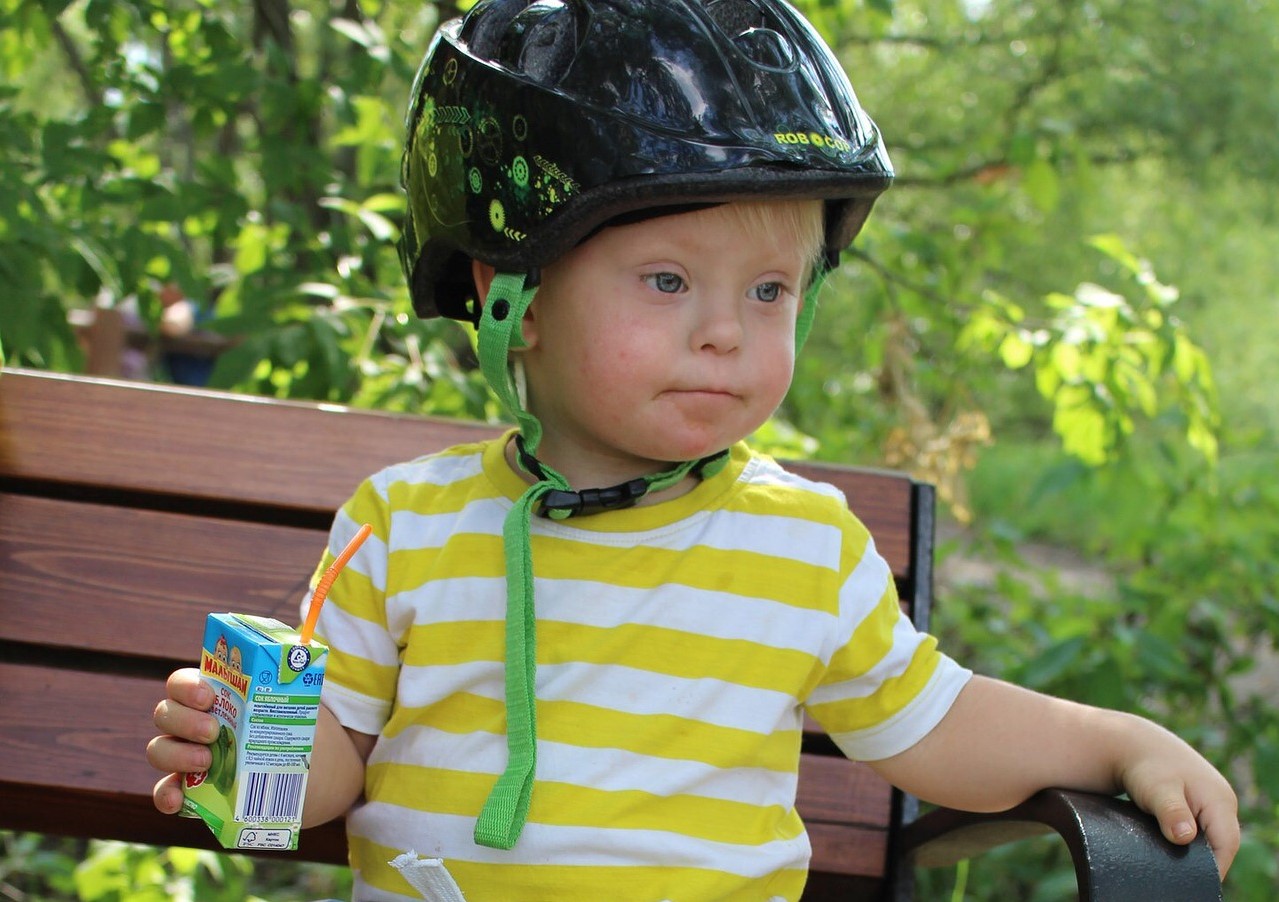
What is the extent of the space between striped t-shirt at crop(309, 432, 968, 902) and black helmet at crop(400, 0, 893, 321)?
37 centimetres

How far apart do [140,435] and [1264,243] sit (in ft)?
27.5

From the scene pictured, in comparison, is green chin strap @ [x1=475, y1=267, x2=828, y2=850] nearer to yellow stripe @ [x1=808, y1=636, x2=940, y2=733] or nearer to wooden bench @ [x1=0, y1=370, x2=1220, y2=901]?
yellow stripe @ [x1=808, y1=636, x2=940, y2=733]

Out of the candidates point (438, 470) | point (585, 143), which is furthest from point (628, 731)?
point (585, 143)

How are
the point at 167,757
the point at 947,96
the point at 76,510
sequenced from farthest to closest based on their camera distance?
the point at 947,96
the point at 76,510
the point at 167,757

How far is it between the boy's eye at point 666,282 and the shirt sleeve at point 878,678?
39 cm

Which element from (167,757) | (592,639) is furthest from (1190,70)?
(167,757)

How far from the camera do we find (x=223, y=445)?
7.11 feet

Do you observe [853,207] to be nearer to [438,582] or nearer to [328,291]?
[438,582]

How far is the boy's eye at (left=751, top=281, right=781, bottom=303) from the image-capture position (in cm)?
159

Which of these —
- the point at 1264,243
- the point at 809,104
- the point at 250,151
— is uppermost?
the point at 809,104

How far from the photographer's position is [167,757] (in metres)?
1.35

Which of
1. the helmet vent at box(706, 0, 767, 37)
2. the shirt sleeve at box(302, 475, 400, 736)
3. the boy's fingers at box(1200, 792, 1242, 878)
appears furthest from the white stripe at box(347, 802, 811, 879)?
the helmet vent at box(706, 0, 767, 37)

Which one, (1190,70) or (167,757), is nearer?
(167,757)

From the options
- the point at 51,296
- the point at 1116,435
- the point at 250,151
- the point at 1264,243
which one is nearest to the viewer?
the point at 51,296
